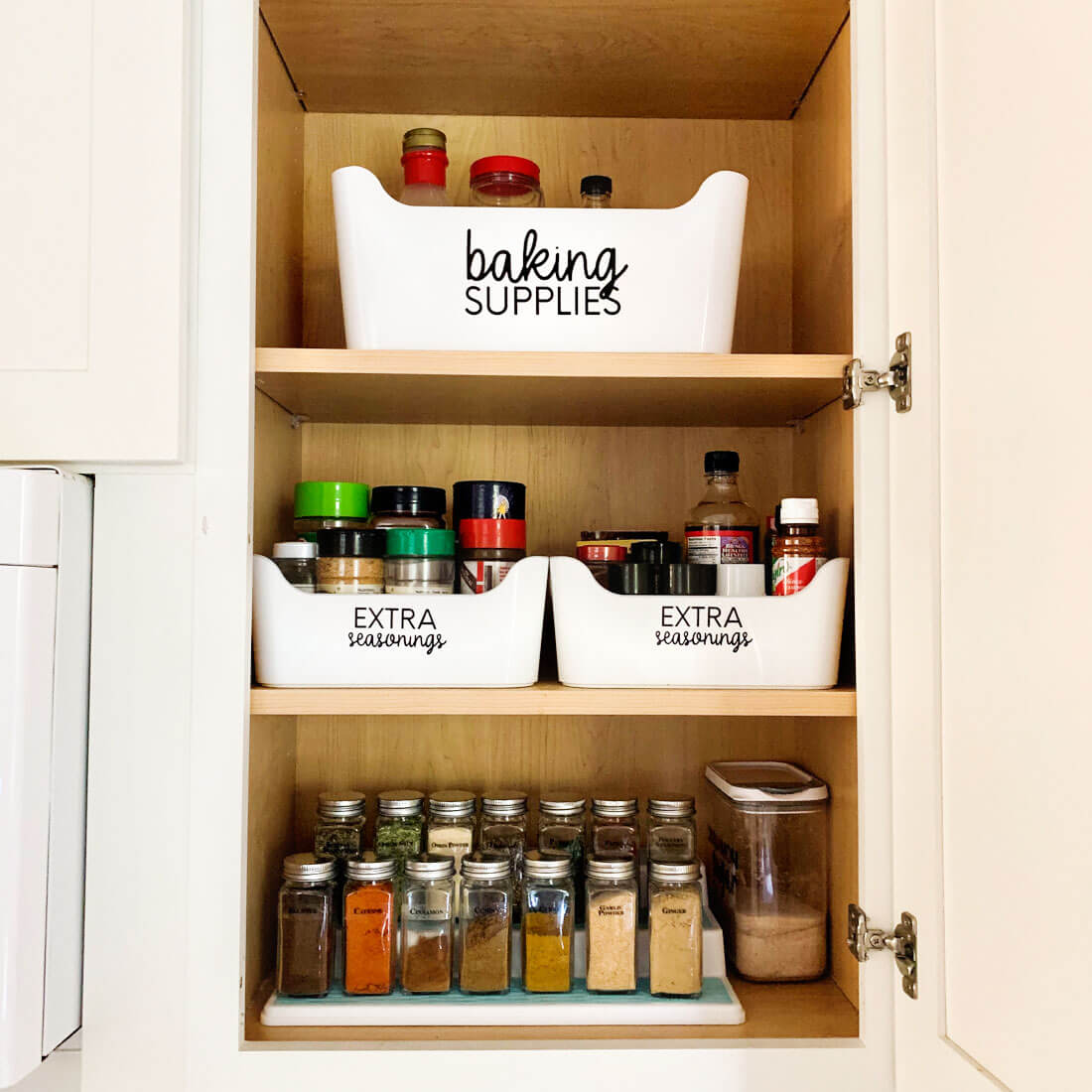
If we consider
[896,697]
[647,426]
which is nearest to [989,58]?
[896,697]

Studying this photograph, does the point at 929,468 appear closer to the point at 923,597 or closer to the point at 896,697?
the point at 923,597

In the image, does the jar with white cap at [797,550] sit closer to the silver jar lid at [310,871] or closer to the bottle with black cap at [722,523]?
the bottle with black cap at [722,523]

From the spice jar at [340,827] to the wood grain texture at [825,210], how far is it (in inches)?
28.6

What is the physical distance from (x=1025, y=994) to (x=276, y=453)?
89cm

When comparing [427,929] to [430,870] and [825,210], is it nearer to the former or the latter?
[430,870]

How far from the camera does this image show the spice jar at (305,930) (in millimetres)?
990

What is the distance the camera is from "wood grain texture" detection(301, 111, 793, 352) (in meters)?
1.32

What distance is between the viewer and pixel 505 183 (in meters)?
1.05

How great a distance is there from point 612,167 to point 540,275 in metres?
0.41

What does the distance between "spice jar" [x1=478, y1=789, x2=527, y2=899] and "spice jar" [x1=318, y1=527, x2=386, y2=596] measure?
291mm

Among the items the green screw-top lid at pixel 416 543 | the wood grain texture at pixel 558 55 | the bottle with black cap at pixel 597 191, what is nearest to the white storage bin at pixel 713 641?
the green screw-top lid at pixel 416 543

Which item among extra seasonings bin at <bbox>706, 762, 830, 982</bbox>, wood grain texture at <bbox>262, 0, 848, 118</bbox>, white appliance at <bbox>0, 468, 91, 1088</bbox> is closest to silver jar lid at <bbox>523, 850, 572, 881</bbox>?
extra seasonings bin at <bbox>706, 762, 830, 982</bbox>

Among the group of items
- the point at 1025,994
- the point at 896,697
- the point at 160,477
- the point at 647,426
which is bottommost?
Answer: the point at 1025,994

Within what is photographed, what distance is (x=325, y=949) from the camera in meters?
1.00
